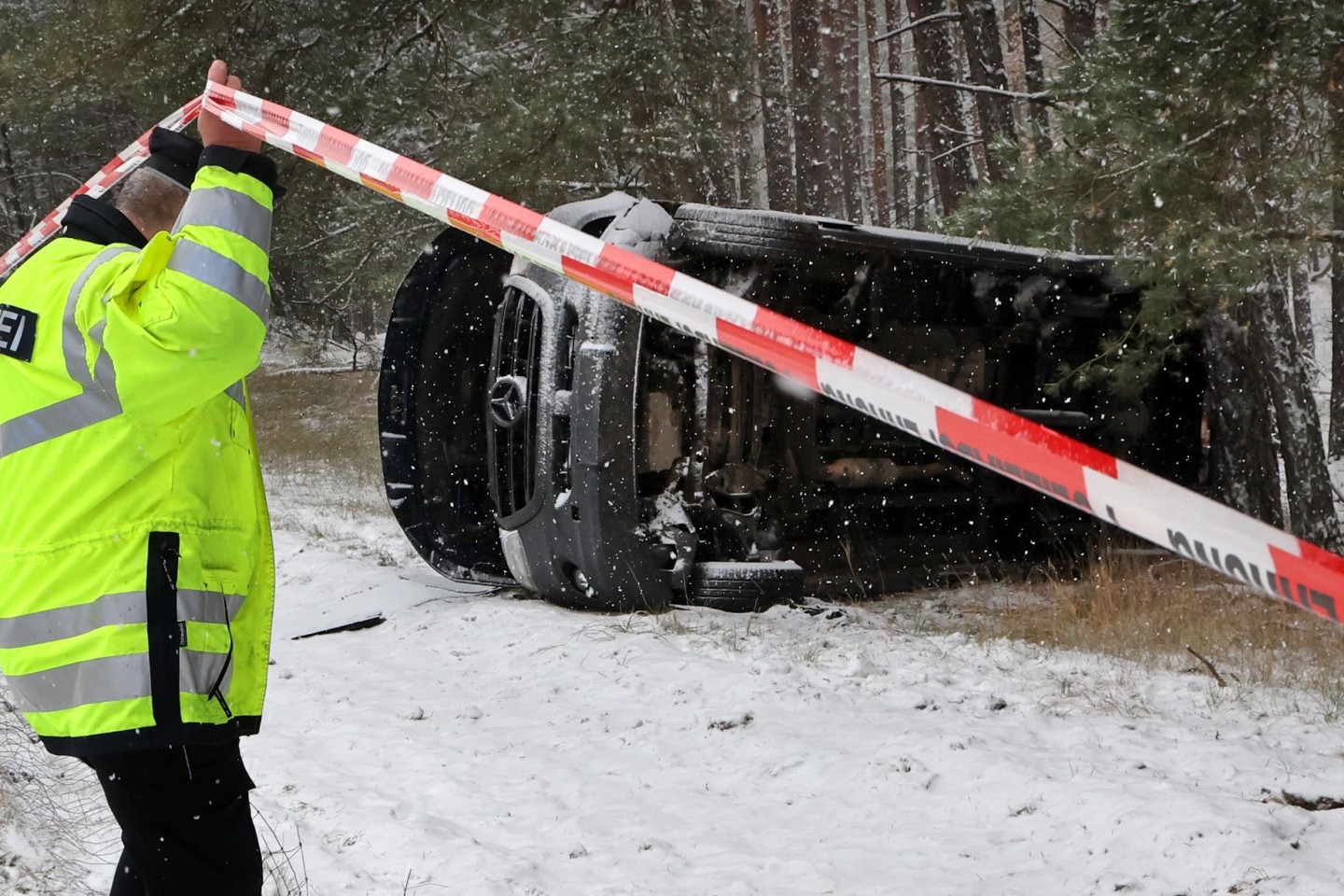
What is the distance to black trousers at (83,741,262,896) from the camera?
6.92 ft

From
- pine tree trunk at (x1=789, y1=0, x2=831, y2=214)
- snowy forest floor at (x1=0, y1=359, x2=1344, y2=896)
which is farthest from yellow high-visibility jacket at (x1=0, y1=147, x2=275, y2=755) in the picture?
pine tree trunk at (x1=789, y1=0, x2=831, y2=214)

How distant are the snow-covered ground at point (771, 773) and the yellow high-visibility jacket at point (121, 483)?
1228mm

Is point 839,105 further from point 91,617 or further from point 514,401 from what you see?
Answer: point 91,617

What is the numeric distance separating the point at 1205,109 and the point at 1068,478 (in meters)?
4.41

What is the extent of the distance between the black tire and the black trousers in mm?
3710

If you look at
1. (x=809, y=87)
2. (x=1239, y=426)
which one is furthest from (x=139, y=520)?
(x=809, y=87)

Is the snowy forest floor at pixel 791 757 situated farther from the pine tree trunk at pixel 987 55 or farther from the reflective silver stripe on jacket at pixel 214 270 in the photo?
the pine tree trunk at pixel 987 55

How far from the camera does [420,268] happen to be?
659 cm

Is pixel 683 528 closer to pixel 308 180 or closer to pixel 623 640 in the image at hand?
pixel 623 640

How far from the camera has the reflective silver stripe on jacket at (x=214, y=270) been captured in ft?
6.74

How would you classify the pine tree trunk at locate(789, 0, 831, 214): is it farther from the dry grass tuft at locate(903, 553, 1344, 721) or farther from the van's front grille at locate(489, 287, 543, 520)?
the van's front grille at locate(489, 287, 543, 520)

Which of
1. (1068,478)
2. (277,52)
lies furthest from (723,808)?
(277,52)

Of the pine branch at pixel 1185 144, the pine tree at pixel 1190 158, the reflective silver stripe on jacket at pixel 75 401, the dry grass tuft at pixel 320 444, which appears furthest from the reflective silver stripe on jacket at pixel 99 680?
the dry grass tuft at pixel 320 444

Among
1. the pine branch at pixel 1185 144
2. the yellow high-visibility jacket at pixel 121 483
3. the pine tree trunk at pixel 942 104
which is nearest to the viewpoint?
the yellow high-visibility jacket at pixel 121 483
